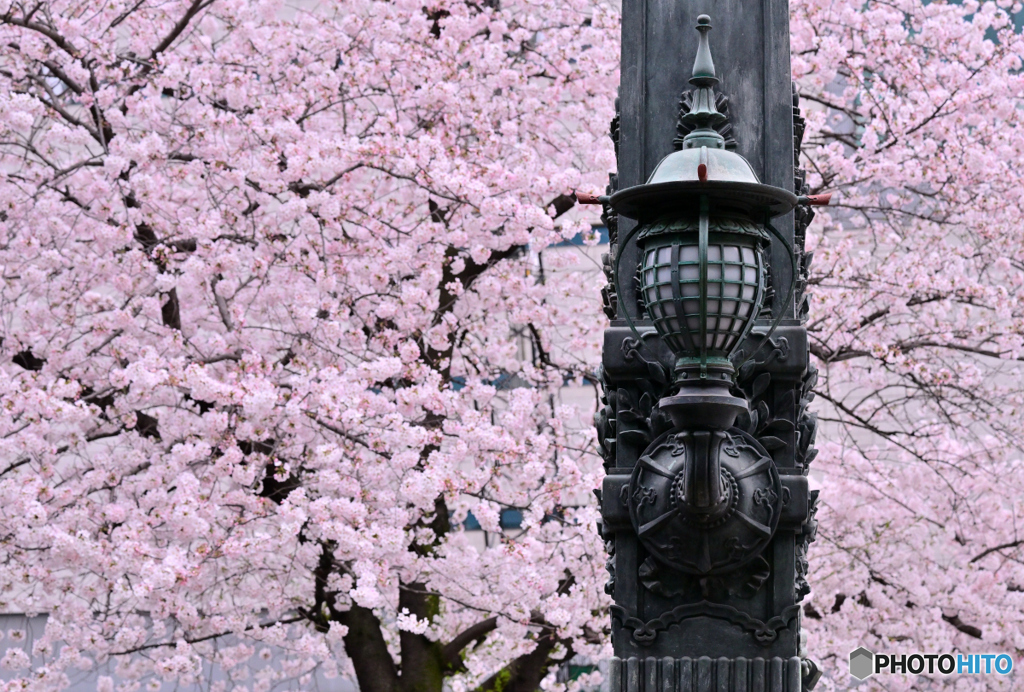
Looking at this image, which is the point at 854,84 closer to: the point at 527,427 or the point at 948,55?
the point at 948,55

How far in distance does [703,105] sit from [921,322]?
8.97 metres

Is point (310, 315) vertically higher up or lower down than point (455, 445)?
higher up

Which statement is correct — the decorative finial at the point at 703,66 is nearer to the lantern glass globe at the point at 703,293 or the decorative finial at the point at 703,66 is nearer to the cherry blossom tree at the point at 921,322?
the lantern glass globe at the point at 703,293

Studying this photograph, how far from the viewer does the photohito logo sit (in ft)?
39.2

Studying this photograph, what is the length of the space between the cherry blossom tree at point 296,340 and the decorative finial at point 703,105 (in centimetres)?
572

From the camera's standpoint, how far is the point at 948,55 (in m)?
12.8

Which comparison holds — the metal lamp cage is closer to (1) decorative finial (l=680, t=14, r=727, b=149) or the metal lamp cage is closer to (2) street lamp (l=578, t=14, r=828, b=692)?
(2) street lamp (l=578, t=14, r=828, b=692)

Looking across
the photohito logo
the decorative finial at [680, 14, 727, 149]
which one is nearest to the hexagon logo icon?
the photohito logo

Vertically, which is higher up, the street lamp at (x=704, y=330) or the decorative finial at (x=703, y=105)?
the decorative finial at (x=703, y=105)

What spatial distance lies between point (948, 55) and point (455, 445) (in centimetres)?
659

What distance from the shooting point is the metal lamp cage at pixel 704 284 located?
342cm

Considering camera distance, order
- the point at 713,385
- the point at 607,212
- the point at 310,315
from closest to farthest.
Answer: the point at 713,385 < the point at 607,212 < the point at 310,315

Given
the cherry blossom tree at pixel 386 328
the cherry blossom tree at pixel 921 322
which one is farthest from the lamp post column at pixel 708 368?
the cherry blossom tree at pixel 921 322

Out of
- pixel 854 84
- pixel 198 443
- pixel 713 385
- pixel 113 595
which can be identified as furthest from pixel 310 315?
pixel 713 385
